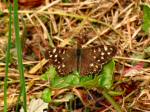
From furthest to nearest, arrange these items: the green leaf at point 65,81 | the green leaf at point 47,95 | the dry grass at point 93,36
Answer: the dry grass at point 93,36 → the green leaf at point 47,95 → the green leaf at point 65,81

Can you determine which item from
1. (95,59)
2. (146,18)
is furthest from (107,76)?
(146,18)

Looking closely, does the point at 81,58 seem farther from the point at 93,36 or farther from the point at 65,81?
the point at 93,36

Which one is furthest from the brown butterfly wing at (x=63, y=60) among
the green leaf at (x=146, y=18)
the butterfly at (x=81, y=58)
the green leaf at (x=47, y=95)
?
the green leaf at (x=146, y=18)

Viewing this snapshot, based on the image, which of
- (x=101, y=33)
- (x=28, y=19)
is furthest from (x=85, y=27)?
(x=28, y=19)

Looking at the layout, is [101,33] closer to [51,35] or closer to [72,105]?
[51,35]

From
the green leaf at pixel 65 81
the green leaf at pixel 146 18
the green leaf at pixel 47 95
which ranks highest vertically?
the green leaf at pixel 146 18

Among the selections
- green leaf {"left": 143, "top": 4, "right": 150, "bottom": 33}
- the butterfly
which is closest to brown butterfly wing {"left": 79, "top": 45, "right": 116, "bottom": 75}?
the butterfly

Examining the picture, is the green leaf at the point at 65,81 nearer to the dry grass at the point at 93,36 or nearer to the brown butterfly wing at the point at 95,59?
the brown butterfly wing at the point at 95,59

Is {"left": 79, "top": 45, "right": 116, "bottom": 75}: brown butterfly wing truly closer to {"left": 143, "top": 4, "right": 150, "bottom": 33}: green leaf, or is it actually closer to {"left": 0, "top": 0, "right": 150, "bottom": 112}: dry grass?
{"left": 0, "top": 0, "right": 150, "bottom": 112}: dry grass
